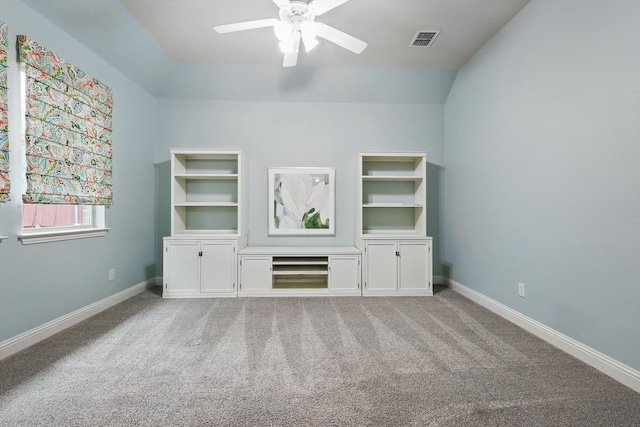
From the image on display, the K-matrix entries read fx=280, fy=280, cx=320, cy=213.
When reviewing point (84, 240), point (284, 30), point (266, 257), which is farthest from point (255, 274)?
point (284, 30)

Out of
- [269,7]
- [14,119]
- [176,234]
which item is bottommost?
[176,234]

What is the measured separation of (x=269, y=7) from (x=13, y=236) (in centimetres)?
273

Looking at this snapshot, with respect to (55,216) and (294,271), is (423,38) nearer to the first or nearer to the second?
(294,271)

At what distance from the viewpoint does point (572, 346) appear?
6.69ft

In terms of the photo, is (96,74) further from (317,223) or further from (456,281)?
(456,281)

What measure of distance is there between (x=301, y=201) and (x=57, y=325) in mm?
2738

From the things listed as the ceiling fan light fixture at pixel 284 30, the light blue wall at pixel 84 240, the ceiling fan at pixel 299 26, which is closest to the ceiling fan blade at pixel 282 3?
the ceiling fan at pixel 299 26

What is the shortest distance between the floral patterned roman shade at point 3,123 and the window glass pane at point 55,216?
302mm

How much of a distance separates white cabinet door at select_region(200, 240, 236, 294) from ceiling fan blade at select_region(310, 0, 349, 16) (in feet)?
8.22

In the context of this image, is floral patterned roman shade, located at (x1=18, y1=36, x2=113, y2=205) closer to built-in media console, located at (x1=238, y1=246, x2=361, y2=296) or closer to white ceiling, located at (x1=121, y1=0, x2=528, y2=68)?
white ceiling, located at (x1=121, y1=0, x2=528, y2=68)

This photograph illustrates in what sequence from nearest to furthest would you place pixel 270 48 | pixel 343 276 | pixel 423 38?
pixel 423 38
pixel 270 48
pixel 343 276

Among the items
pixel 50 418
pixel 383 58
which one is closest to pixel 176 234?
pixel 50 418

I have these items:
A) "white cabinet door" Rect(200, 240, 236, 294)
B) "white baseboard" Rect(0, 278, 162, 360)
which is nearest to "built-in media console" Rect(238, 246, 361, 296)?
"white cabinet door" Rect(200, 240, 236, 294)

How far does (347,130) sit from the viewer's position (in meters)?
4.00
